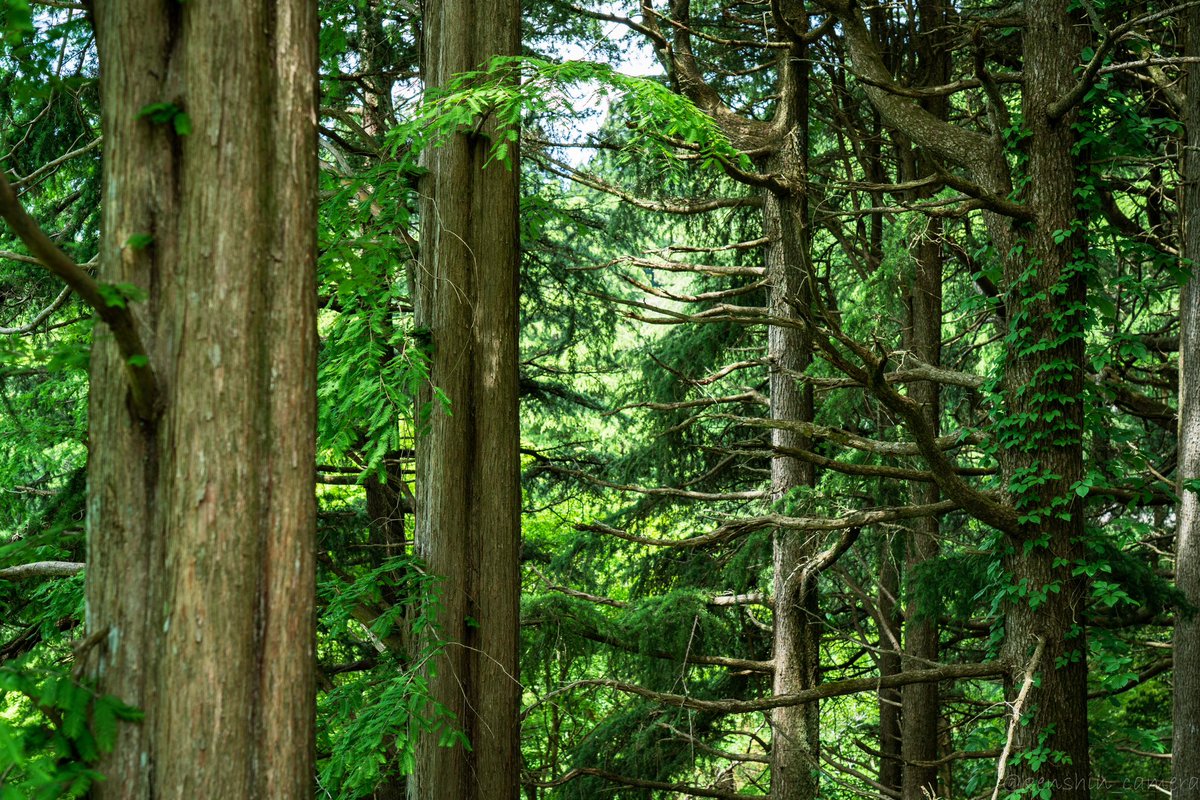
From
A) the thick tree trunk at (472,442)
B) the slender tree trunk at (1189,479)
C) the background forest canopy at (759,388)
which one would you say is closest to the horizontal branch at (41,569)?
the background forest canopy at (759,388)

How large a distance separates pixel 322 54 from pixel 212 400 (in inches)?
174

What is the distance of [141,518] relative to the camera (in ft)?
8.15

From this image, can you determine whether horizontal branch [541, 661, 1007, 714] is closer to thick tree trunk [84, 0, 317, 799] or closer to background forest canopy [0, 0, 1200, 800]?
background forest canopy [0, 0, 1200, 800]

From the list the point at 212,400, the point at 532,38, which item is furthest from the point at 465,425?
the point at 532,38

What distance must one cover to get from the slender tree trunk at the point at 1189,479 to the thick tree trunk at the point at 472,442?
5185mm

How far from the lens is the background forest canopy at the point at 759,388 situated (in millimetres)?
4840

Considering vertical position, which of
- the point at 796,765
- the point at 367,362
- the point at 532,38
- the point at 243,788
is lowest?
the point at 796,765

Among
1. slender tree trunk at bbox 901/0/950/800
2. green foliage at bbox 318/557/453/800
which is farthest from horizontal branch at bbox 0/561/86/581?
slender tree trunk at bbox 901/0/950/800

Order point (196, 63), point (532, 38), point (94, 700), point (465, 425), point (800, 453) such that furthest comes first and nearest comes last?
1. point (532, 38)
2. point (800, 453)
3. point (465, 425)
4. point (196, 63)
5. point (94, 700)

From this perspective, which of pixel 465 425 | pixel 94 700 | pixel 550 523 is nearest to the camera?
pixel 94 700

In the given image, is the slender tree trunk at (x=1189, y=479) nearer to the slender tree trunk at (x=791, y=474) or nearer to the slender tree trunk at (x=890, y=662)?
the slender tree trunk at (x=791, y=474)

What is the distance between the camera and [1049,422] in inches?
254

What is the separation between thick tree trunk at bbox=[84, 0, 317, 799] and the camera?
8.02 ft

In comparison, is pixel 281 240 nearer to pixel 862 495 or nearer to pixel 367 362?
pixel 367 362
